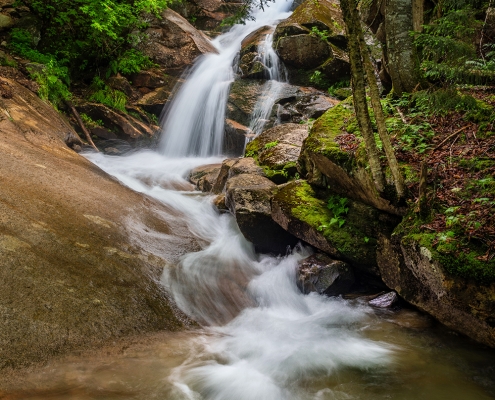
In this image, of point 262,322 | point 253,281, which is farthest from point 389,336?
point 253,281

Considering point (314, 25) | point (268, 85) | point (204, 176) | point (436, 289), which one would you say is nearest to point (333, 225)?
point (436, 289)

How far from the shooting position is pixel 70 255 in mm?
4406

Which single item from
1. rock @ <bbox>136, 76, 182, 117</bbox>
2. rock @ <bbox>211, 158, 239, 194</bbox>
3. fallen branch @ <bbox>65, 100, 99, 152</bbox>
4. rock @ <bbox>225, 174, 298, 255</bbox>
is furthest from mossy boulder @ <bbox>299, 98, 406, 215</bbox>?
rock @ <bbox>136, 76, 182, 117</bbox>

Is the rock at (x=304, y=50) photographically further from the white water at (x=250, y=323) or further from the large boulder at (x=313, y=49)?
the white water at (x=250, y=323)

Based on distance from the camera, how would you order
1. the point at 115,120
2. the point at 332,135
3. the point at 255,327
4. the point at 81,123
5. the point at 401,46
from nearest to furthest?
the point at 255,327, the point at 401,46, the point at 332,135, the point at 81,123, the point at 115,120

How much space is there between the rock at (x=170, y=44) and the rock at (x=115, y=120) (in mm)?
3423

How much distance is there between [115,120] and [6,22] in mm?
4262

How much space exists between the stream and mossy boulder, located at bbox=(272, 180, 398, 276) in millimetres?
640

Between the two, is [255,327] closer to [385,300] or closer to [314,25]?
[385,300]

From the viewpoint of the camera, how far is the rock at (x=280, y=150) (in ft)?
25.2

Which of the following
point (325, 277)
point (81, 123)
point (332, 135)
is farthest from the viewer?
point (81, 123)

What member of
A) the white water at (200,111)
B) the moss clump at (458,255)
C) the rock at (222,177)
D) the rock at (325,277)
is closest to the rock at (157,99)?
the white water at (200,111)

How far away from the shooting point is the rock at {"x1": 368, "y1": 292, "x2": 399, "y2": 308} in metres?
5.19

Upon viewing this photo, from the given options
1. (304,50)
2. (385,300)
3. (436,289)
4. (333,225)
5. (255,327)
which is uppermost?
(304,50)
